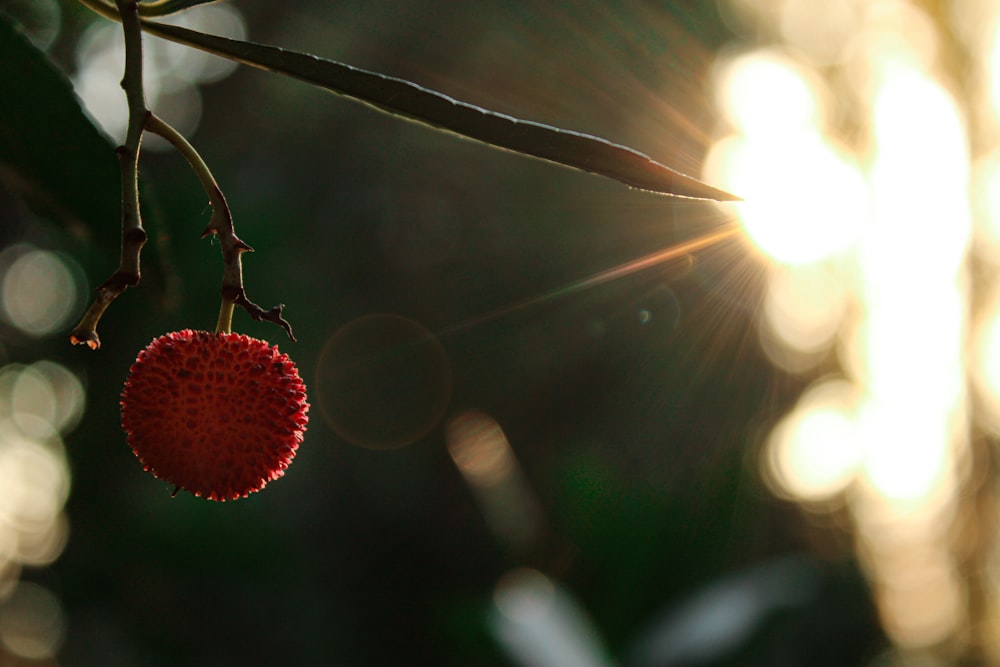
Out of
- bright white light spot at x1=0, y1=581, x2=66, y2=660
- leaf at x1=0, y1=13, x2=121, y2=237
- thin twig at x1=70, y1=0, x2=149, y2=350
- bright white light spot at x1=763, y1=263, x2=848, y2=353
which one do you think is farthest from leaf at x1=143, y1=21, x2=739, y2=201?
bright white light spot at x1=0, y1=581, x2=66, y2=660

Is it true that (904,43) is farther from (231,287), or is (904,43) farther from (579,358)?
(231,287)

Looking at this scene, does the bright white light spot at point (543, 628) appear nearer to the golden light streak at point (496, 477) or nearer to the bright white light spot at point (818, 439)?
the golden light streak at point (496, 477)

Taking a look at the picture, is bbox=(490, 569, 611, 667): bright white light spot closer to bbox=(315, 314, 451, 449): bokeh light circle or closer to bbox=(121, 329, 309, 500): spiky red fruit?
bbox=(315, 314, 451, 449): bokeh light circle

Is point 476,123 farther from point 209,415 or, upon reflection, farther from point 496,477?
point 496,477

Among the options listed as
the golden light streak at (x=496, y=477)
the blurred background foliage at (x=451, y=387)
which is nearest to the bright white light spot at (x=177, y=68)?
the blurred background foliage at (x=451, y=387)

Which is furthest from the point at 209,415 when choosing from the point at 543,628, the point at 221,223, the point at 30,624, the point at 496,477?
the point at 30,624

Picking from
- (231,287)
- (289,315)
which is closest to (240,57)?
(231,287)
